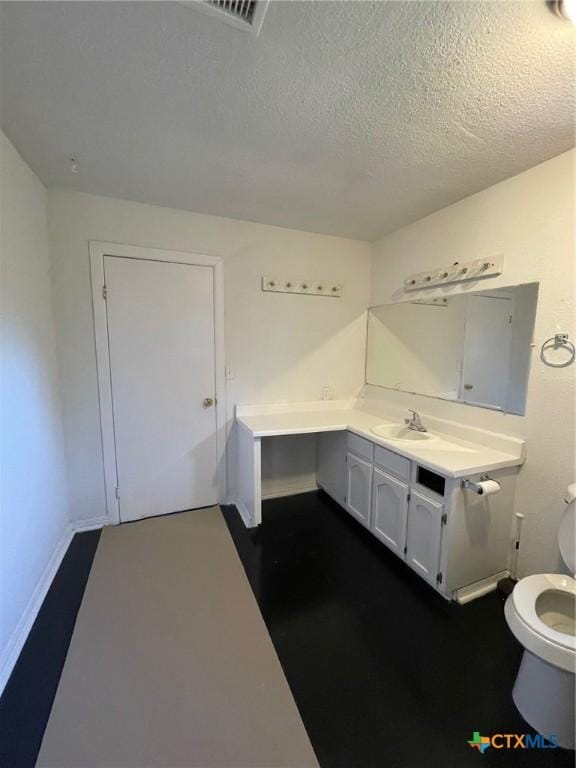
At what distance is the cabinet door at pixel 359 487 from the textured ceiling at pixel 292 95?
189cm

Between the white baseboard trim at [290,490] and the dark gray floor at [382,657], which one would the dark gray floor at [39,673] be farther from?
the white baseboard trim at [290,490]

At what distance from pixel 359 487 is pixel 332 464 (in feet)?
1.34

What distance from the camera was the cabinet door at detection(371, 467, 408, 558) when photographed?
6.45 feet

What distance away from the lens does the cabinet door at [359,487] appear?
2279 mm

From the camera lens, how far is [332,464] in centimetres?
276

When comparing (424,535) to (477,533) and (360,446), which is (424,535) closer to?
(477,533)

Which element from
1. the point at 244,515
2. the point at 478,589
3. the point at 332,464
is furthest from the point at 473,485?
the point at 244,515

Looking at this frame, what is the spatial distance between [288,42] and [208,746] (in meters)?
2.43

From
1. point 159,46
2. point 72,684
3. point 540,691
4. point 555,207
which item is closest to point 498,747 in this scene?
point 540,691

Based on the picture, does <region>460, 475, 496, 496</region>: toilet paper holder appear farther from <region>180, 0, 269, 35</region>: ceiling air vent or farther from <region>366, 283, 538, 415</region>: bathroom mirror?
<region>180, 0, 269, 35</region>: ceiling air vent

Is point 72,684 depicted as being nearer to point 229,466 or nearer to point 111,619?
point 111,619

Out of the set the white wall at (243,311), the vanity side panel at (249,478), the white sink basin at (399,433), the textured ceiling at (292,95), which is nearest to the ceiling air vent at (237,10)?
the textured ceiling at (292,95)

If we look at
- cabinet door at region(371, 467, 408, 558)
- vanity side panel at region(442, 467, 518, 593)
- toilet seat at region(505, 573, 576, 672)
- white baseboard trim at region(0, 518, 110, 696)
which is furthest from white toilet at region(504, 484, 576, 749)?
white baseboard trim at region(0, 518, 110, 696)

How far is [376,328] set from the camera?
295 centimetres
